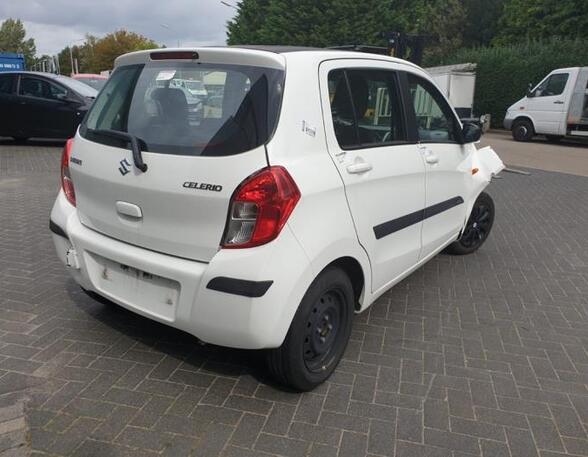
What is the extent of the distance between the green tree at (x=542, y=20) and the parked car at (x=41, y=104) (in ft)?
74.6

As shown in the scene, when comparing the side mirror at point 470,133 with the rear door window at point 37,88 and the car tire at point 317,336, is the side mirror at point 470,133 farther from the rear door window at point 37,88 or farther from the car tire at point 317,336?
the rear door window at point 37,88

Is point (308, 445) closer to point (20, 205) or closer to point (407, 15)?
point (20, 205)

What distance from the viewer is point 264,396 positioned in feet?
9.25

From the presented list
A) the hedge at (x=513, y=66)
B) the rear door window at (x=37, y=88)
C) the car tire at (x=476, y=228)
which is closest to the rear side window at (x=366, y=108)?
the car tire at (x=476, y=228)

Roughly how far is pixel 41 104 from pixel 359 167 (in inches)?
439

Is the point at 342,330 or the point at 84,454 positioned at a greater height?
the point at 342,330

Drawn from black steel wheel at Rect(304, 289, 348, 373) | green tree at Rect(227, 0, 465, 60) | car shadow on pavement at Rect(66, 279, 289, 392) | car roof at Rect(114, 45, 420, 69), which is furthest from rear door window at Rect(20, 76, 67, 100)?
green tree at Rect(227, 0, 465, 60)

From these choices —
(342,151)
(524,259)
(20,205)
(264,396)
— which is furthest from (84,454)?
(20,205)

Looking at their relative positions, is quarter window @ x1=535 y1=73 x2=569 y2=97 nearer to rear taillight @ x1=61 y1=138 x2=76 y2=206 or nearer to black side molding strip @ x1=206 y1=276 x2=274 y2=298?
rear taillight @ x1=61 y1=138 x2=76 y2=206

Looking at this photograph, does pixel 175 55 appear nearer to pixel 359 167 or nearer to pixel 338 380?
pixel 359 167

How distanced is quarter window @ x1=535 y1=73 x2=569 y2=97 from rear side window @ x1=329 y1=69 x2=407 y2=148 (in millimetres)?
15053

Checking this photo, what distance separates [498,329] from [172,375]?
2.23 m

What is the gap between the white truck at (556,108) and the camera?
15.8 meters

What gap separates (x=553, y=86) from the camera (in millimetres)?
16531
